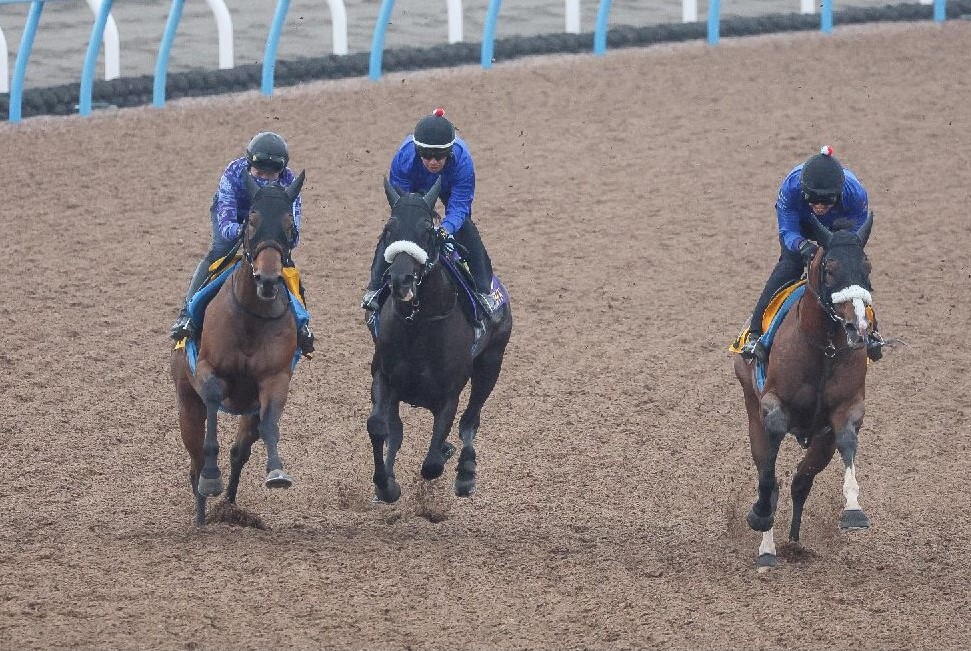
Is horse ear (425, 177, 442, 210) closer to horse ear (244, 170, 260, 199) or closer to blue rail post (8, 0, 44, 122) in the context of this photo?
horse ear (244, 170, 260, 199)

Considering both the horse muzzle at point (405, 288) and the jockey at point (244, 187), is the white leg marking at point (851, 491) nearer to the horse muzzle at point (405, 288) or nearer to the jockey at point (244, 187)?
the horse muzzle at point (405, 288)

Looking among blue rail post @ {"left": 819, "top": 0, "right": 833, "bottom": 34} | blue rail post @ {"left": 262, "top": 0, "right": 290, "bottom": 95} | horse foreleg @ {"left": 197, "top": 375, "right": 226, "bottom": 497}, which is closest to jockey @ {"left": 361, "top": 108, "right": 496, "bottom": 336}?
horse foreleg @ {"left": 197, "top": 375, "right": 226, "bottom": 497}

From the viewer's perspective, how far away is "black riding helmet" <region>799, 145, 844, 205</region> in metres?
9.32

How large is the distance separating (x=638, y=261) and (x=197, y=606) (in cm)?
777

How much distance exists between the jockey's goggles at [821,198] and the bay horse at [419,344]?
2154 mm

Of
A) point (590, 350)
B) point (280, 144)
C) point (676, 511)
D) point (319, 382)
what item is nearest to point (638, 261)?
point (590, 350)

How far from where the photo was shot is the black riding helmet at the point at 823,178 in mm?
9320

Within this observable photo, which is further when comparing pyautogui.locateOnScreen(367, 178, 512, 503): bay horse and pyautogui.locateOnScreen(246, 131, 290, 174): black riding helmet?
pyautogui.locateOnScreen(246, 131, 290, 174): black riding helmet

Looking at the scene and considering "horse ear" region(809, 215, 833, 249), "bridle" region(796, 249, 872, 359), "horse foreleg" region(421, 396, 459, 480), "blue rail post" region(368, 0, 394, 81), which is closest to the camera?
"bridle" region(796, 249, 872, 359)

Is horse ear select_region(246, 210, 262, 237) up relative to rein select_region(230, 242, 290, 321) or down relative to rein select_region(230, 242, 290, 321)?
up

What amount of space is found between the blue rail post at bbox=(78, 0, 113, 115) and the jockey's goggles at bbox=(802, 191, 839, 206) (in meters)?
10.4

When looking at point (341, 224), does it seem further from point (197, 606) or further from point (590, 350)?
point (197, 606)

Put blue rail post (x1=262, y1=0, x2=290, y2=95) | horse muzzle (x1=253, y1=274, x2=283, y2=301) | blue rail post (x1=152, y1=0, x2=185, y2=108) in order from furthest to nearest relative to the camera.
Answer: blue rail post (x1=262, y1=0, x2=290, y2=95) → blue rail post (x1=152, y1=0, x2=185, y2=108) → horse muzzle (x1=253, y1=274, x2=283, y2=301)

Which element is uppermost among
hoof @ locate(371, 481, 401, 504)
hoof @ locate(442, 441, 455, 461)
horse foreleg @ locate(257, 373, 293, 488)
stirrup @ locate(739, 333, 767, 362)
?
stirrup @ locate(739, 333, 767, 362)
